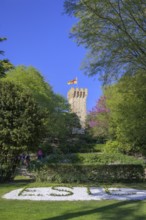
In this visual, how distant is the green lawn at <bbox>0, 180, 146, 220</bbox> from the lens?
26.7ft

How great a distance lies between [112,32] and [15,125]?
7226 millimetres

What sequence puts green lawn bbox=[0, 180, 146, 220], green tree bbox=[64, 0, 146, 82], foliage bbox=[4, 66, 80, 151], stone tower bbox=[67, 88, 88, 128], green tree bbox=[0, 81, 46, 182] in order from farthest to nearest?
1. stone tower bbox=[67, 88, 88, 128]
2. foliage bbox=[4, 66, 80, 151]
3. green tree bbox=[0, 81, 46, 182]
4. green tree bbox=[64, 0, 146, 82]
5. green lawn bbox=[0, 180, 146, 220]

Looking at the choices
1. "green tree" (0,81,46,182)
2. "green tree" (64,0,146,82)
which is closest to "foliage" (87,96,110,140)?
"green tree" (0,81,46,182)

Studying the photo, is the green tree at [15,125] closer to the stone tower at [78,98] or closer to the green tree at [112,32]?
the green tree at [112,32]

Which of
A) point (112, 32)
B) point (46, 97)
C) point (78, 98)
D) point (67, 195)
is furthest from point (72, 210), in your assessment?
point (78, 98)

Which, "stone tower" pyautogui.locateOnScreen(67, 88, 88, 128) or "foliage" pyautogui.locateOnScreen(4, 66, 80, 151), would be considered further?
"stone tower" pyautogui.locateOnScreen(67, 88, 88, 128)

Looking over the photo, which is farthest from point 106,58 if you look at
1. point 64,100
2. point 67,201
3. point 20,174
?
point 64,100

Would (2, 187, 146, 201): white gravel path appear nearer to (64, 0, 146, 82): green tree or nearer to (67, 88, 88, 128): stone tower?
(64, 0, 146, 82): green tree

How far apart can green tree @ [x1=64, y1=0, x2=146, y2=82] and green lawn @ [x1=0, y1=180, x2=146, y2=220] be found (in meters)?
5.48

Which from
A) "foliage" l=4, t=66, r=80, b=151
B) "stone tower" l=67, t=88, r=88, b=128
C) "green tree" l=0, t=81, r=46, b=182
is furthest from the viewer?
"stone tower" l=67, t=88, r=88, b=128

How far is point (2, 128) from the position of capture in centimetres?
1686

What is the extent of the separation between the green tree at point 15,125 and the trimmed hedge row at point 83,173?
1.49m

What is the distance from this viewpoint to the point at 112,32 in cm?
1232

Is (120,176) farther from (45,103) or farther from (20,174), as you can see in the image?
(45,103)
